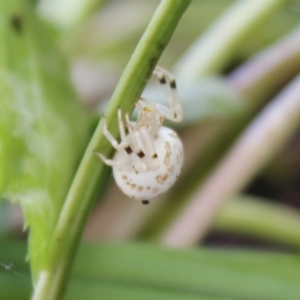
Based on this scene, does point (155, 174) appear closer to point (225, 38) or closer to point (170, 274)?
point (170, 274)

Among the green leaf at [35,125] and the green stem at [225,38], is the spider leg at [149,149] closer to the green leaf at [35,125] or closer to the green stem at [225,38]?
the green leaf at [35,125]

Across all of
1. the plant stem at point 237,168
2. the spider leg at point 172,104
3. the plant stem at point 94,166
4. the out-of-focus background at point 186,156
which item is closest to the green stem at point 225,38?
the out-of-focus background at point 186,156

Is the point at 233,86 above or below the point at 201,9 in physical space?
below

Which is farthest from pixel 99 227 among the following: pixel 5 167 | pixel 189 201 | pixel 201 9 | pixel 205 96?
pixel 201 9

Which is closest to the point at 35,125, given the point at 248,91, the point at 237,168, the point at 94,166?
the point at 94,166

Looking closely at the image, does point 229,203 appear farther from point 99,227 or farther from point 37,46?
point 37,46
